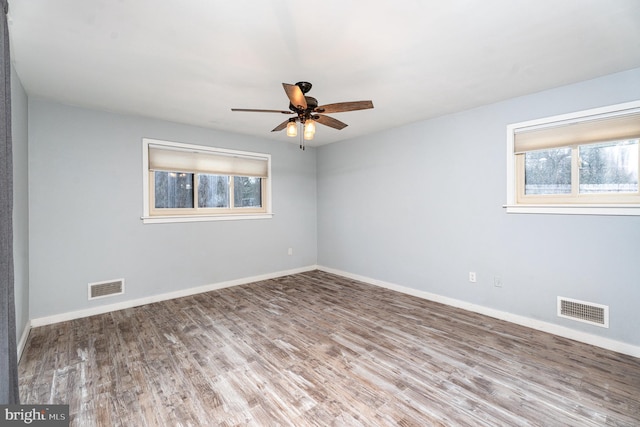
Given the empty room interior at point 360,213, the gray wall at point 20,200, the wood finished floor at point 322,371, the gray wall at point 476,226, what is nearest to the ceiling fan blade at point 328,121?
the empty room interior at point 360,213

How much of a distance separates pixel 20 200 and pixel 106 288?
54.1 inches

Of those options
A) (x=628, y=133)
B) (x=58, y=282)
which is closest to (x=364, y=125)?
(x=628, y=133)

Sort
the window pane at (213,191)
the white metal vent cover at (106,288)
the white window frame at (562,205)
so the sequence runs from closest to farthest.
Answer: the white window frame at (562,205), the white metal vent cover at (106,288), the window pane at (213,191)

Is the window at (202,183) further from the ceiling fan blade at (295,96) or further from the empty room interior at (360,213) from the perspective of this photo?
the ceiling fan blade at (295,96)

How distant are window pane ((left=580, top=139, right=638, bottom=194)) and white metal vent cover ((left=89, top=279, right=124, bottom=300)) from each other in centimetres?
537

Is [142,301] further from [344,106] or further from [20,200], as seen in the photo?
[344,106]

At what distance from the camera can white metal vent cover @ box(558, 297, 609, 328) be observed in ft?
8.76

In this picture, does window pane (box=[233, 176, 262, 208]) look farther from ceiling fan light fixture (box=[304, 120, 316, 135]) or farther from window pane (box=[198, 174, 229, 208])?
ceiling fan light fixture (box=[304, 120, 316, 135])

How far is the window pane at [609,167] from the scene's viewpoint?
2609 mm

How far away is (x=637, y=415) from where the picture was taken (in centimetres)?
182

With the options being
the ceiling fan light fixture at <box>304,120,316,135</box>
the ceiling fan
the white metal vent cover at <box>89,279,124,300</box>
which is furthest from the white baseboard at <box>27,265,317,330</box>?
the ceiling fan light fixture at <box>304,120,316,135</box>

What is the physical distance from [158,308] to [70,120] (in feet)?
8.13

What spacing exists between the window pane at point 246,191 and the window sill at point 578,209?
374 centimetres

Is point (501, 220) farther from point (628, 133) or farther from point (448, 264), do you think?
point (628, 133)
